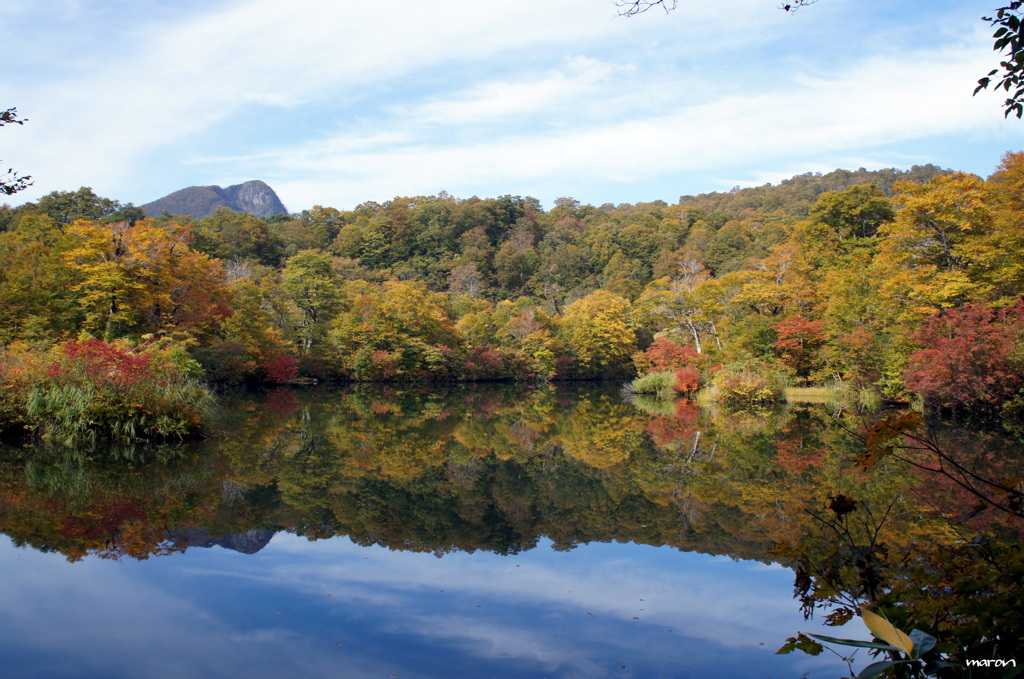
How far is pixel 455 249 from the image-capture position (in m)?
61.3

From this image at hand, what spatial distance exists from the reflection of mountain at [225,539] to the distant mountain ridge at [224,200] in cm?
10855

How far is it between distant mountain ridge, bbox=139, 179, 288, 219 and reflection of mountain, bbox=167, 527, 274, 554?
108550mm

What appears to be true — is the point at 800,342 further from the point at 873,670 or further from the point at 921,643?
the point at 873,670

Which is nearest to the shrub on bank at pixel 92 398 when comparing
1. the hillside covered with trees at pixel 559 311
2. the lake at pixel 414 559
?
the hillside covered with trees at pixel 559 311

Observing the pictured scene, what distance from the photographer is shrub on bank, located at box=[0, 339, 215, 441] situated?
1076cm

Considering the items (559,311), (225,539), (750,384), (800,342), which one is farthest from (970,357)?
(559,311)

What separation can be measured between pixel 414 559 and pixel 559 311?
4532cm

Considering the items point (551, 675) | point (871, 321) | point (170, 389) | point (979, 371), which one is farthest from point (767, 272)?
point (551, 675)

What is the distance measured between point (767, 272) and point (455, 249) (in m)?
39.0

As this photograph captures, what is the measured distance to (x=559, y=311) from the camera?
50594mm

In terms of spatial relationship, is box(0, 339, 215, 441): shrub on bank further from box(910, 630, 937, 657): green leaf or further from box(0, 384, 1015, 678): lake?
box(910, 630, 937, 657): green leaf

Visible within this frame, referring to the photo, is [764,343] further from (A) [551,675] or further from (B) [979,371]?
(A) [551,675]

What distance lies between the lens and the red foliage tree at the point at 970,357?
1467 cm

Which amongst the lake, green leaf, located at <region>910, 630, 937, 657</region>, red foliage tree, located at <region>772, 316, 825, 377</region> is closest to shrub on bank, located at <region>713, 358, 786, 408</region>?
Result: red foliage tree, located at <region>772, 316, 825, 377</region>
